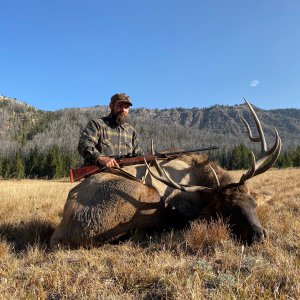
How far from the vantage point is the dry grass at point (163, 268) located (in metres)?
2.90

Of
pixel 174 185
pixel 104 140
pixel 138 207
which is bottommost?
pixel 138 207

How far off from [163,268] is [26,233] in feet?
9.34

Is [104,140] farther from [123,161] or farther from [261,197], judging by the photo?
[261,197]

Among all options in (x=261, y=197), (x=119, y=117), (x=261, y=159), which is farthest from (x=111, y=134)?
(x=261, y=197)

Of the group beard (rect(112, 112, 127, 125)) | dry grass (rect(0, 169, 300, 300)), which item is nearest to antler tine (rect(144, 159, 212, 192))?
dry grass (rect(0, 169, 300, 300))

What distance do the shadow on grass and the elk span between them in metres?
0.49

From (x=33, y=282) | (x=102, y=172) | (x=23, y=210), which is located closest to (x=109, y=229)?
(x=102, y=172)

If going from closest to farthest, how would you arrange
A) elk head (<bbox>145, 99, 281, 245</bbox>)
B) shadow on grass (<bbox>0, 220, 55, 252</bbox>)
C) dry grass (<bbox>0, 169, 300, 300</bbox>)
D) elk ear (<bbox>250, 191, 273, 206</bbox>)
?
dry grass (<bbox>0, 169, 300, 300</bbox>) < elk head (<bbox>145, 99, 281, 245</bbox>) < shadow on grass (<bbox>0, 220, 55, 252</bbox>) < elk ear (<bbox>250, 191, 273, 206</bbox>)

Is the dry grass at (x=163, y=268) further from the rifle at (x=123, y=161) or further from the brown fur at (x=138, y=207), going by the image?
the rifle at (x=123, y=161)

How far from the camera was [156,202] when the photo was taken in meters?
5.29

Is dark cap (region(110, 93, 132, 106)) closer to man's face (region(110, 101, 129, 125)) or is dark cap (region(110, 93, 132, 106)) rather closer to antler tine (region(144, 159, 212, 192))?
man's face (region(110, 101, 129, 125))

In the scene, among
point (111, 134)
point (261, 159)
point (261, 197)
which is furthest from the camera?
point (111, 134)

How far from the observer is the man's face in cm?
653

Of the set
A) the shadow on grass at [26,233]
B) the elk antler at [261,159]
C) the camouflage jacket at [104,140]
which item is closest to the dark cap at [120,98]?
the camouflage jacket at [104,140]
